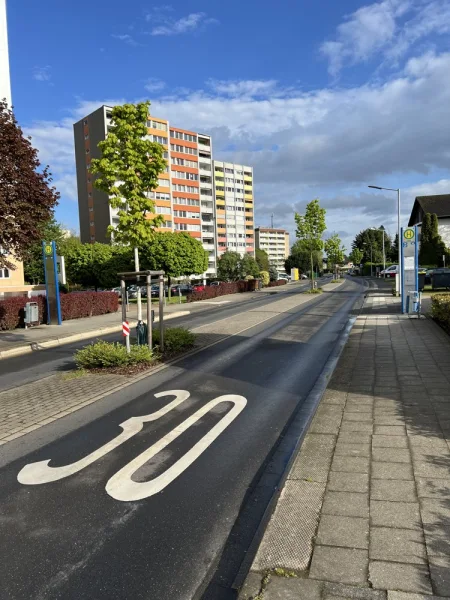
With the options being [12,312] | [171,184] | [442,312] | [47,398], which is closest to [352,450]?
[47,398]

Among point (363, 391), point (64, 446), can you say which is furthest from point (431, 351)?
point (64, 446)

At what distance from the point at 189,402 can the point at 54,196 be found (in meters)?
8.90

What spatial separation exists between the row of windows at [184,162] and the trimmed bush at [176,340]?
270ft

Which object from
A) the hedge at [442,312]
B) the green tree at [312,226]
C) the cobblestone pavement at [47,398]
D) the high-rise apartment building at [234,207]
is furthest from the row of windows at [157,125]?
the cobblestone pavement at [47,398]

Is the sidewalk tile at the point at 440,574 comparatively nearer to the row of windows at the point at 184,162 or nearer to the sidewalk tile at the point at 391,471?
the sidewalk tile at the point at 391,471

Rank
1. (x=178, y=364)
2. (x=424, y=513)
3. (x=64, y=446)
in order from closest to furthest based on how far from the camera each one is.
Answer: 1. (x=424, y=513)
2. (x=64, y=446)
3. (x=178, y=364)

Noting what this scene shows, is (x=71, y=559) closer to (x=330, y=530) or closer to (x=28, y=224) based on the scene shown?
(x=330, y=530)

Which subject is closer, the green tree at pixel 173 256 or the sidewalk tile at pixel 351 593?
the sidewalk tile at pixel 351 593

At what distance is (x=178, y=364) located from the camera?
941cm

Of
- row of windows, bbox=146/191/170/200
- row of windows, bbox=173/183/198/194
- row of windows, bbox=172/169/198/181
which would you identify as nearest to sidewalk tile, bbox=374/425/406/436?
row of windows, bbox=146/191/170/200

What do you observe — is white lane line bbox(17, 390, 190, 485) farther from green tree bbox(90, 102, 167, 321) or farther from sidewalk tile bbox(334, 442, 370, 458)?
green tree bbox(90, 102, 167, 321)

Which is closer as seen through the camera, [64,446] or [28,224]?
[64,446]

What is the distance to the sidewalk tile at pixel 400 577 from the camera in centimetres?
244

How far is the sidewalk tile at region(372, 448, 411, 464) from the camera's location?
13.6ft
